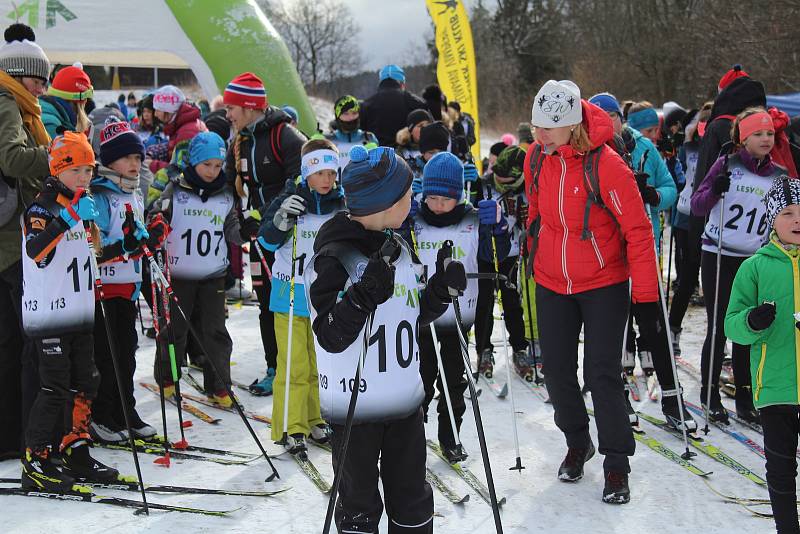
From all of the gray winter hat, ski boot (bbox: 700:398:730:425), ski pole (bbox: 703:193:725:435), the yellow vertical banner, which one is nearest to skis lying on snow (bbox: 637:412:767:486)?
ski pole (bbox: 703:193:725:435)

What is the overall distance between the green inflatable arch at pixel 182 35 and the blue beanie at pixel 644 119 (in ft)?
28.7

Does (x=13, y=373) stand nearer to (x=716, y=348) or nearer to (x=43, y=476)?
(x=43, y=476)

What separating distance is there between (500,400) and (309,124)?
10159 mm

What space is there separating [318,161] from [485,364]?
112 inches

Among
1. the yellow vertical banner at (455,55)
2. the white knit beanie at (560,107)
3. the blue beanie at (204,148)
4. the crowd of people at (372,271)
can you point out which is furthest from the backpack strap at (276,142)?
the yellow vertical banner at (455,55)

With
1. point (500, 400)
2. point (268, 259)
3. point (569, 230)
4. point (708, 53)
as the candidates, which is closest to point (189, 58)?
point (268, 259)

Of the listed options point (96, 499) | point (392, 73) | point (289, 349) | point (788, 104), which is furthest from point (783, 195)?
point (788, 104)

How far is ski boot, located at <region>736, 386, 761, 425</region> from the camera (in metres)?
5.86

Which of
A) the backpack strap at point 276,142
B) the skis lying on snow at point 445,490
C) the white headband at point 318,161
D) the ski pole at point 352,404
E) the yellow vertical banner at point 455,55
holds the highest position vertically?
the yellow vertical banner at point 455,55

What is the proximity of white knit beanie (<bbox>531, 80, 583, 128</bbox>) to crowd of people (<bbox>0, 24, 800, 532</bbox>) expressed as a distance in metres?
0.01

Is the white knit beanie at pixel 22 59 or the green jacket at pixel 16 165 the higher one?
the white knit beanie at pixel 22 59

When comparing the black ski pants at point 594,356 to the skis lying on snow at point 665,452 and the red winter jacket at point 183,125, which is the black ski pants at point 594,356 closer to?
the skis lying on snow at point 665,452

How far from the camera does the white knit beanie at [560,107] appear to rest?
446 centimetres

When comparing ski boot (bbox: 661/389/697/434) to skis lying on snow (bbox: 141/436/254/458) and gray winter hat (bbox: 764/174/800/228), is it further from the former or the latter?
skis lying on snow (bbox: 141/436/254/458)
